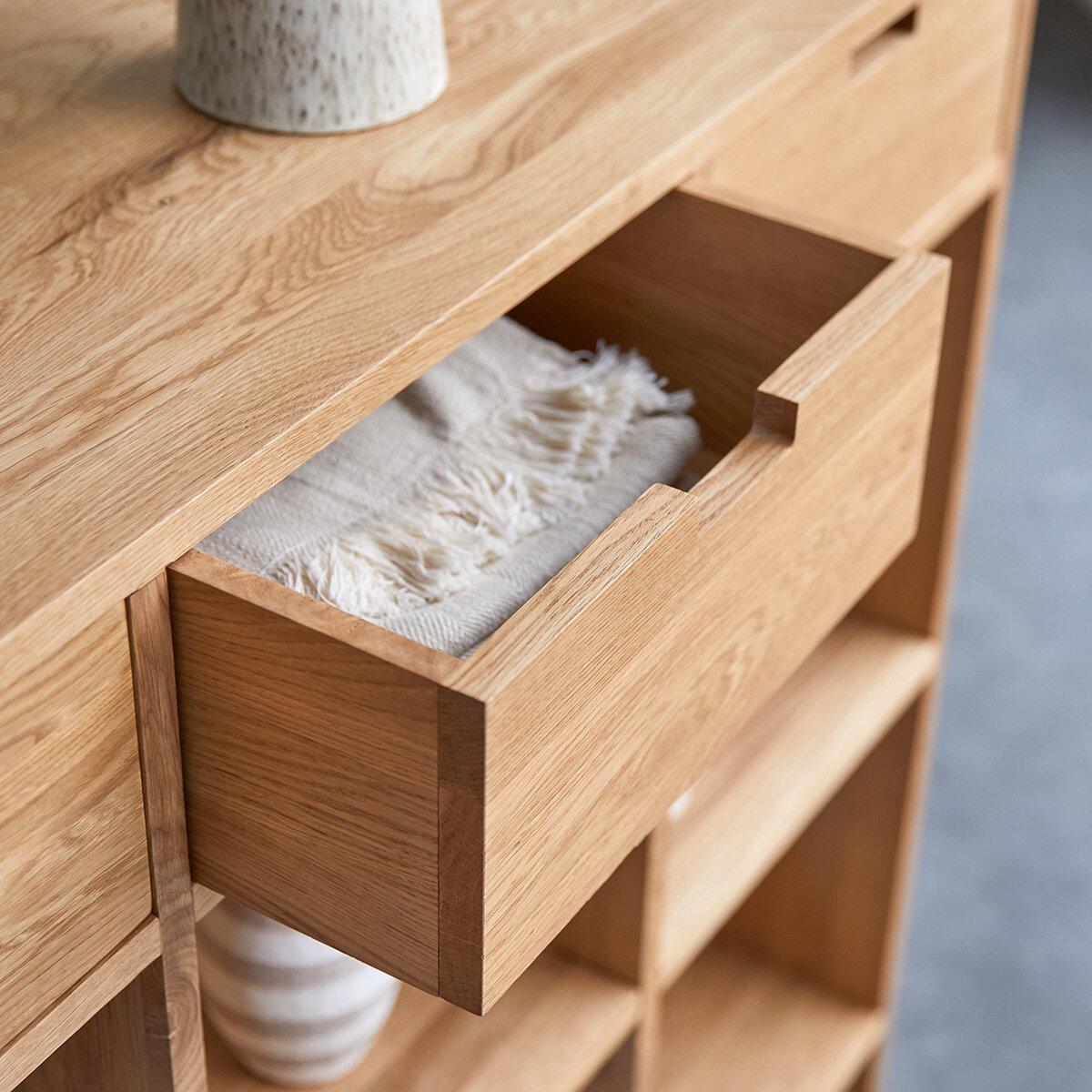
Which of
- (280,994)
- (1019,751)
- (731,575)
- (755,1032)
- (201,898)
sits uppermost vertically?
(731,575)

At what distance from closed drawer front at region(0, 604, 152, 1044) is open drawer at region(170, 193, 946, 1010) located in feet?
0.09

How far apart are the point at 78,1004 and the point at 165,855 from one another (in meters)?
0.06

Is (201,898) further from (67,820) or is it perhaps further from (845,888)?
(845,888)

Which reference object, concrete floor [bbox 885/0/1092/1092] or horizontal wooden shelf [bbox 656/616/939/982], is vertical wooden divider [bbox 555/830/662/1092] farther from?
concrete floor [bbox 885/0/1092/1092]

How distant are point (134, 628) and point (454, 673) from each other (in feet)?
0.35

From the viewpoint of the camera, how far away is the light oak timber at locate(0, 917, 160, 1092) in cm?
50

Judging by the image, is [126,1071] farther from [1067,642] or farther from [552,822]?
[1067,642]

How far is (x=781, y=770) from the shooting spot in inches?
41.3

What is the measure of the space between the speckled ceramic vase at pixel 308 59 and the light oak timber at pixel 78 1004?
1.14ft

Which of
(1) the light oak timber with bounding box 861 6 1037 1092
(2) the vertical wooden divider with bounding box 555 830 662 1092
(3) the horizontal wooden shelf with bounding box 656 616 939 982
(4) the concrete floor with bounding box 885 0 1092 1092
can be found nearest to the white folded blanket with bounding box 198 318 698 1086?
(2) the vertical wooden divider with bounding box 555 830 662 1092

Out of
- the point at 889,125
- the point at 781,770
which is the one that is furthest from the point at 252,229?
the point at 781,770

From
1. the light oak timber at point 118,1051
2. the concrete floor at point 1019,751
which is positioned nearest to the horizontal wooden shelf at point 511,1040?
the light oak timber at point 118,1051

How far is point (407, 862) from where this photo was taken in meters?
0.49

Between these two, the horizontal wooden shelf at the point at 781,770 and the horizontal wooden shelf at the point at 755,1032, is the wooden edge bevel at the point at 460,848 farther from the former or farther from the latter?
the horizontal wooden shelf at the point at 755,1032
